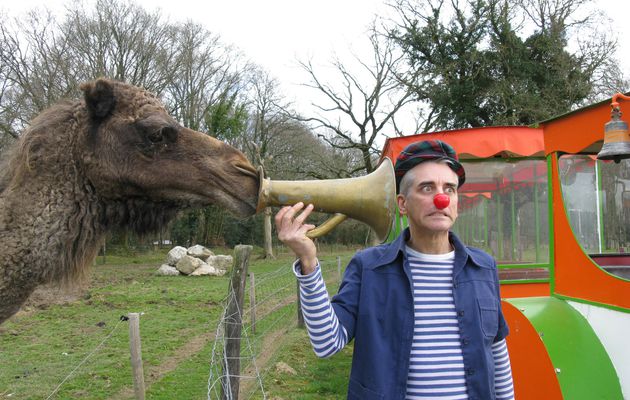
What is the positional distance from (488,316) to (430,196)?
488mm

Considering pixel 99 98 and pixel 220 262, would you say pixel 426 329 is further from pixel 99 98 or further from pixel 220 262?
pixel 220 262

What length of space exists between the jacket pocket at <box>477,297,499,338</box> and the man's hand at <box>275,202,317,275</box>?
66 cm

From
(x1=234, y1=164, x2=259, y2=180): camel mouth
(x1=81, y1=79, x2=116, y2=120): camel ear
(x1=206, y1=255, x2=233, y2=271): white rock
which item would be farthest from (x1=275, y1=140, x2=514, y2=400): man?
(x1=206, y1=255, x2=233, y2=271): white rock

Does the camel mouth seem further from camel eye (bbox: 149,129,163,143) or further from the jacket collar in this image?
the jacket collar

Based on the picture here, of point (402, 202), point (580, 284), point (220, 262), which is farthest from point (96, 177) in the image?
point (220, 262)

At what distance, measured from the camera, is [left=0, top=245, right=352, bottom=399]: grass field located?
6.09m

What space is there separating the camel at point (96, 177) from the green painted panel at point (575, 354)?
2573mm

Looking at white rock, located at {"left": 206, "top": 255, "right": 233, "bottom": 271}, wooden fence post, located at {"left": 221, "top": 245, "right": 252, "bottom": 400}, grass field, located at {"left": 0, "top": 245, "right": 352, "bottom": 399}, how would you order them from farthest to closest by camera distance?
white rock, located at {"left": 206, "top": 255, "right": 233, "bottom": 271} < grass field, located at {"left": 0, "top": 245, "right": 352, "bottom": 399} < wooden fence post, located at {"left": 221, "top": 245, "right": 252, "bottom": 400}

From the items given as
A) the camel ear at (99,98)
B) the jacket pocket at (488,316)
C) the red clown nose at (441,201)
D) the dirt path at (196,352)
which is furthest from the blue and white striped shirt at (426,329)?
the dirt path at (196,352)

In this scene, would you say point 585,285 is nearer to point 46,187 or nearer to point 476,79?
point 46,187

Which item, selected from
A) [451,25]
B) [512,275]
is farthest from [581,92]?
[512,275]

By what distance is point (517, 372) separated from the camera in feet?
12.4

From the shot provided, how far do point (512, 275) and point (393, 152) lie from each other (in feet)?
7.87

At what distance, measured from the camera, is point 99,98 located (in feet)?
7.74
